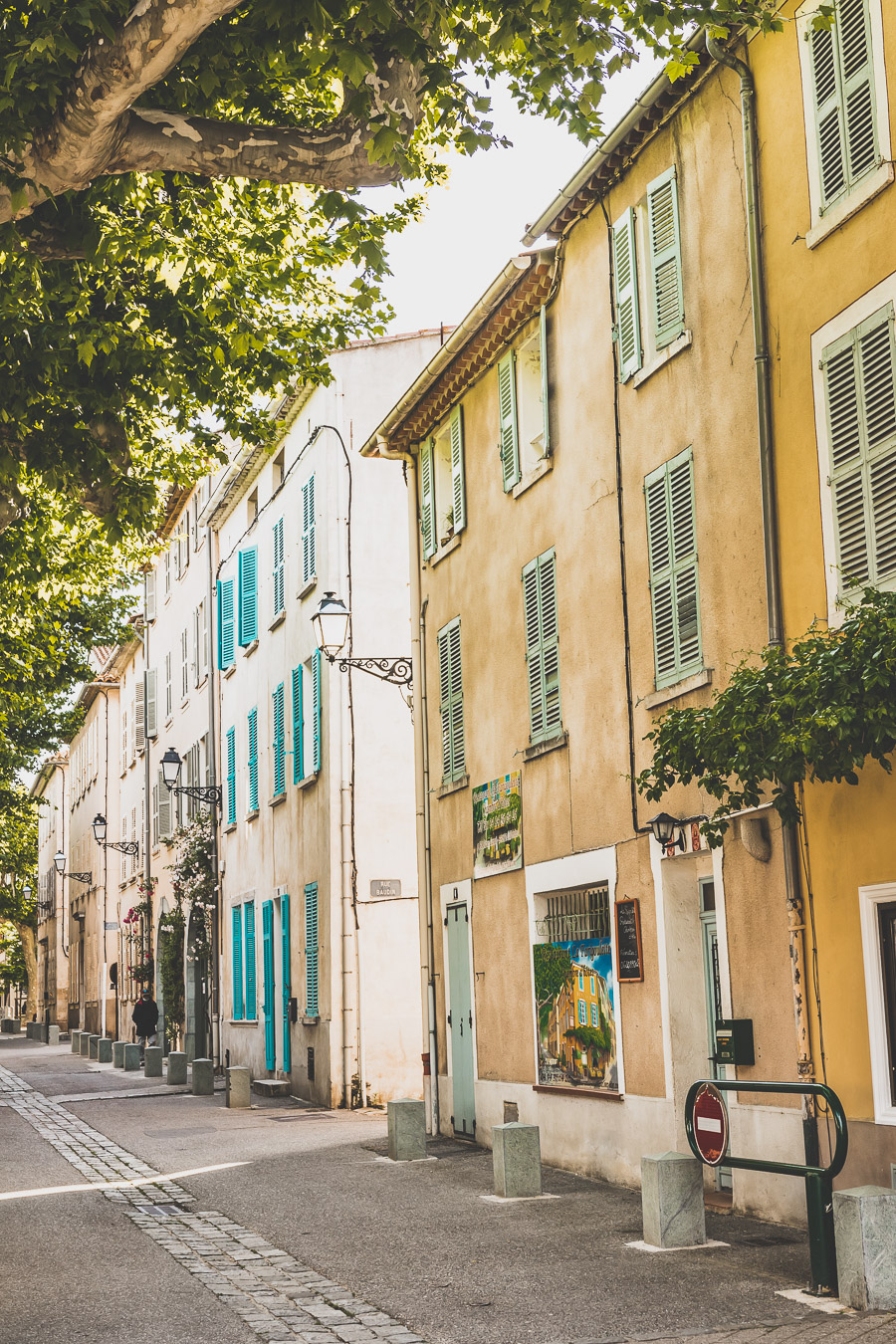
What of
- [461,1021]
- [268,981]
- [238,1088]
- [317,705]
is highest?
[317,705]

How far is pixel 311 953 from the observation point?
2238cm

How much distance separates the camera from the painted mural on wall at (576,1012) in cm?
1267

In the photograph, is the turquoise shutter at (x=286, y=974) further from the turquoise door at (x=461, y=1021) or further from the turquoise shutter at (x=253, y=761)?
the turquoise door at (x=461, y=1021)

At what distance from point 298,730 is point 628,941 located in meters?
12.1

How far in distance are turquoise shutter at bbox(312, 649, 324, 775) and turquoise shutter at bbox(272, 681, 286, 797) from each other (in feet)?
7.64

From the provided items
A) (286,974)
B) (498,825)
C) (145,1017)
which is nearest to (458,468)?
(498,825)

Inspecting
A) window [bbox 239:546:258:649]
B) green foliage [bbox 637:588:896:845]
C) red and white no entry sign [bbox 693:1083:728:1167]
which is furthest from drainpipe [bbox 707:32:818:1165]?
window [bbox 239:546:258:649]

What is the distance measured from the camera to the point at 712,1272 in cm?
820

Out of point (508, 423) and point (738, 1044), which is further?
point (508, 423)

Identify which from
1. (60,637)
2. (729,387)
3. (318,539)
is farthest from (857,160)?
(60,637)

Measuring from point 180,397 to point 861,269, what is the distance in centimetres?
557

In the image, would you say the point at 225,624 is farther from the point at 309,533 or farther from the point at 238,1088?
the point at 238,1088

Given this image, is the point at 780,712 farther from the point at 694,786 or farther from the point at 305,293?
the point at 305,293

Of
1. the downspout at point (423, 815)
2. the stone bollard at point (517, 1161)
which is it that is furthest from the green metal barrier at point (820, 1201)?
the downspout at point (423, 815)
